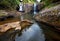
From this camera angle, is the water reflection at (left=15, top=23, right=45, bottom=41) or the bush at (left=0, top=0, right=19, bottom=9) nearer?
Answer: the water reflection at (left=15, top=23, right=45, bottom=41)

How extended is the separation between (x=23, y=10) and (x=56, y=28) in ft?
70.6

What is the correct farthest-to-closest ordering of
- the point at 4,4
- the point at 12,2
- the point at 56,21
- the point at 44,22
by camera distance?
the point at 12,2 < the point at 4,4 < the point at 44,22 < the point at 56,21

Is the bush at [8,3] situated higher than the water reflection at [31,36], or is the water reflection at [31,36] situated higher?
the bush at [8,3]

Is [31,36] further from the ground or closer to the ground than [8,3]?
closer to the ground

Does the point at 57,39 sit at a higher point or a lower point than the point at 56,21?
lower

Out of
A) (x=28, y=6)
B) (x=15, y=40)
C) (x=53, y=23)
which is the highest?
(x=28, y=6)

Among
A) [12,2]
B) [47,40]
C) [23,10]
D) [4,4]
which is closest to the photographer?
[47,40]

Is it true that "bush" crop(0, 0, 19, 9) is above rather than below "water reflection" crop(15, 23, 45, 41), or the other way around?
above

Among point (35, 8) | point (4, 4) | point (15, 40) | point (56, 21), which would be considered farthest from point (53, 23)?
point (35, 8)

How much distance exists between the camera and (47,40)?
10391 mm

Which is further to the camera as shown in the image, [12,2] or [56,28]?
[12,2]

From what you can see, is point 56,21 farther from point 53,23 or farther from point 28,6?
point 28,6

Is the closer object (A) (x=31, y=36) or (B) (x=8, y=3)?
(A) (x=31, y=36)

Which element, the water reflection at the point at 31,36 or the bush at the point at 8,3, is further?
the bush at the point at 8,3
